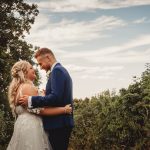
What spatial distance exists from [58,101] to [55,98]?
73 mm

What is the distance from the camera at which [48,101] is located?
5.64 m

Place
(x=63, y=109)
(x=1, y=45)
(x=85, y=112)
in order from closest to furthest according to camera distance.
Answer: (x=63, y=109) → (x=85, y=112) → (x=1, y=45)

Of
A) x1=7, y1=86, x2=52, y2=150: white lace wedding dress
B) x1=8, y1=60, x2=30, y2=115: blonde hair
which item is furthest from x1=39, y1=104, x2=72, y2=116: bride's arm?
x1=8, y1=60, x2=30, y2=115: blonde hair

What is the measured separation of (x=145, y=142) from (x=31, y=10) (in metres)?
17.2

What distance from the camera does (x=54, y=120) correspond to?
580cm

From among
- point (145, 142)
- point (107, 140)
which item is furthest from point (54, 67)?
point (107, 140)

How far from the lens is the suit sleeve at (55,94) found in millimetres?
5629

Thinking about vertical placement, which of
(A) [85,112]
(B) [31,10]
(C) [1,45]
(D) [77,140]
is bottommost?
(D) [77,140]

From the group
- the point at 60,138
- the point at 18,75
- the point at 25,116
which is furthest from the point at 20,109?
the point at 60,138

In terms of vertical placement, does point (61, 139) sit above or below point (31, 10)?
below

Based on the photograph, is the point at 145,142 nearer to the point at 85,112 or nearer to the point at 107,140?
the point at 107,140

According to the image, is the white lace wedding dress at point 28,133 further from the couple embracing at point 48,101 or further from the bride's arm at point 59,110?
the bride's arm at point 59,110

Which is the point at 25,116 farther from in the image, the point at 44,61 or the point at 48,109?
the point at 44,61

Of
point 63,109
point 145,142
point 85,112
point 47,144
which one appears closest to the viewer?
point 63,109
